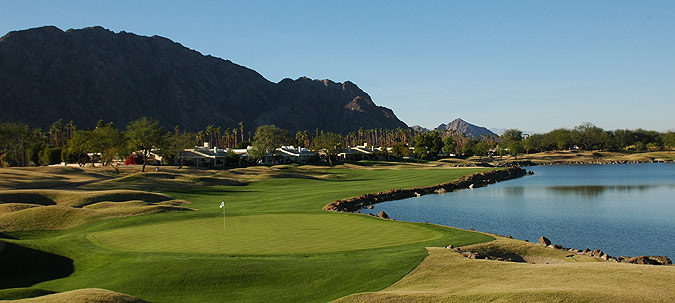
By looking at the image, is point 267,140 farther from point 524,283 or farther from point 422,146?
point 524,283

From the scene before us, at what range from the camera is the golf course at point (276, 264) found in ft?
47.2

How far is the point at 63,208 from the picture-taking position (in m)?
32.7

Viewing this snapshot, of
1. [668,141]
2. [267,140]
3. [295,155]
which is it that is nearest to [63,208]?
[267,140]

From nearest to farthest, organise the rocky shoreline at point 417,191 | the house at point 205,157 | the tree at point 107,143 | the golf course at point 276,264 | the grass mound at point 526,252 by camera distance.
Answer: the golf course at point 276,264, the grass mound at point 526,252, the rocky shoreline at point 417,191, the tree at point 107,143, the house at point 205,157

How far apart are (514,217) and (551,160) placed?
133 m

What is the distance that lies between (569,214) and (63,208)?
3638cm

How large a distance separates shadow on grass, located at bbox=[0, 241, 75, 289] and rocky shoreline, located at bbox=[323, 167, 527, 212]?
22.3 m

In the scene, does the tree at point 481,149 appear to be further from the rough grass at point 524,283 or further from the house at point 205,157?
the rough grass at point 524,283

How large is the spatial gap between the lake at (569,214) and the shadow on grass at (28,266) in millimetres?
24273

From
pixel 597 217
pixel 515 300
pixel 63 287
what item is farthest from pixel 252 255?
pixel 597 217

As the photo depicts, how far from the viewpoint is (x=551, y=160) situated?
165 meters

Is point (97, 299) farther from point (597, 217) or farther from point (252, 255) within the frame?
point (597, 217)

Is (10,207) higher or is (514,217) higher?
(10,207)

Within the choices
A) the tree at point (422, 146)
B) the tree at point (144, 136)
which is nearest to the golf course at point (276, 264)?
the tree at point (144, 136)
